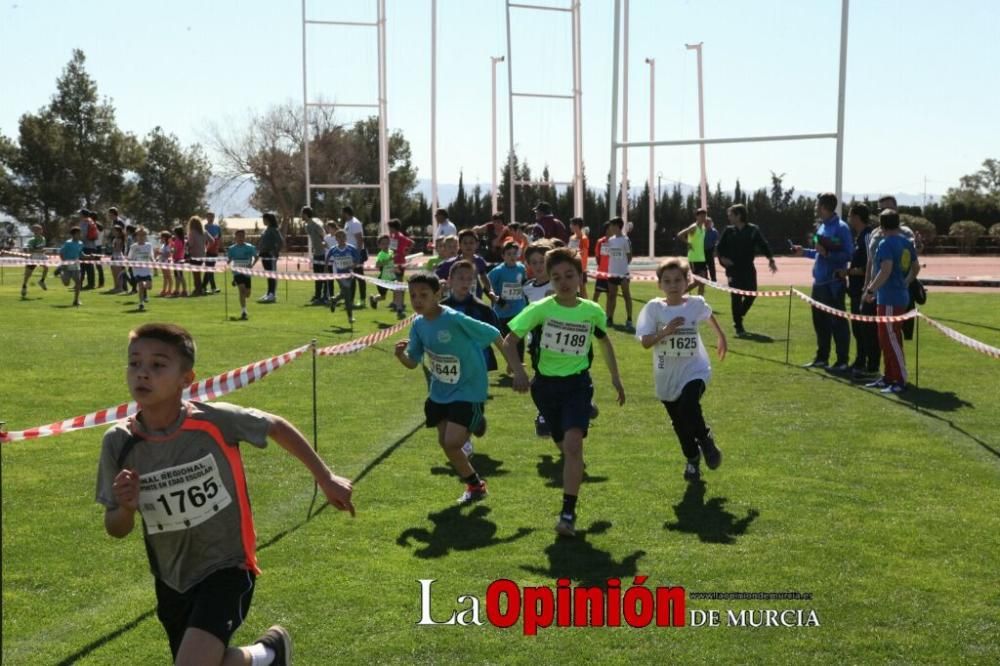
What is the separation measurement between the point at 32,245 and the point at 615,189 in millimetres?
18944

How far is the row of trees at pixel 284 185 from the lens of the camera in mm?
56938

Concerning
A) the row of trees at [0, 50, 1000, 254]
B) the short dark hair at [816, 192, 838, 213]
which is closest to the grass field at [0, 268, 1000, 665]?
the short dark hair at [816, 192, 838, 213]

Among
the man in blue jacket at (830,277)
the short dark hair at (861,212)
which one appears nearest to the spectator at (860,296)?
the short dark hair at (861,212)

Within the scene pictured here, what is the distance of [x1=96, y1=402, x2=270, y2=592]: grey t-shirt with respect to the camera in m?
4.34

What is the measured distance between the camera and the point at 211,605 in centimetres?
432

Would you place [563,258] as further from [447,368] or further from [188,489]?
[188,489]

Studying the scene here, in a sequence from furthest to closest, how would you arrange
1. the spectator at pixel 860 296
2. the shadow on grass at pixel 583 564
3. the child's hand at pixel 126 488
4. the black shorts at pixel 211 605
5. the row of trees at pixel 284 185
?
the row of trees at pixel 284 185
the spectator at pixel 860 296
the shadow on grass at pixel 583 564
the black shorts at pixel 211 605
the child's hand at pixel 126 488

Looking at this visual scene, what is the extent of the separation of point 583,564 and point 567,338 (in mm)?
1802

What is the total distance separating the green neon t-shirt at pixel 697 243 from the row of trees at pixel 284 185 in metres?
24.8

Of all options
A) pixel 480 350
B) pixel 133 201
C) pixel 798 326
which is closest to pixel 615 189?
pixel 798 326

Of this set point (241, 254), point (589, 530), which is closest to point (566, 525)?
point (589, 530)

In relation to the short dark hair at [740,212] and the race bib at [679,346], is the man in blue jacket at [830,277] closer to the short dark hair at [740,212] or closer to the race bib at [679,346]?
the short dark hair at [740,212]

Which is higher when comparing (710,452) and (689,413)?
(689,413)

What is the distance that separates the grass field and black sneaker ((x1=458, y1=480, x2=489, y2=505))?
16 centimetres
